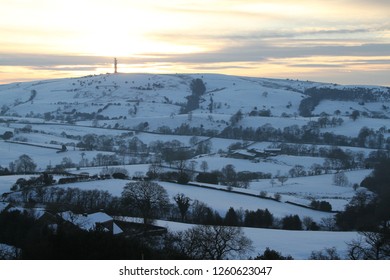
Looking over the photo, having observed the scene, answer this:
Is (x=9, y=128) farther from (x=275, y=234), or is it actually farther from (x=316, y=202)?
(x=275, y=234)

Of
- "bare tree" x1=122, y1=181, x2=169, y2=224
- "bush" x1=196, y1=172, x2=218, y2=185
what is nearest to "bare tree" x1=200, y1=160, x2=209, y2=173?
"bush" x1=196, y1=172, x2=218, y2=185

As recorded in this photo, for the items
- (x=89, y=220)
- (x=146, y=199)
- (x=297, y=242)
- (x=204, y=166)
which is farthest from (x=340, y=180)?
(x=89, y=220)

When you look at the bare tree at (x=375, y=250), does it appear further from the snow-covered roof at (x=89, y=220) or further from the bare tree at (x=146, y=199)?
the bare tree at (x=146, y=199)

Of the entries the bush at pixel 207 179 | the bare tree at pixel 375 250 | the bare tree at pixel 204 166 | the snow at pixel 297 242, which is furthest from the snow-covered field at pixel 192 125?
the bush at pixel 207 179

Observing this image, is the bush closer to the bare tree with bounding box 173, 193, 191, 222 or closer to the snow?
the bare tree with bounding box 173, 193, 191, 222

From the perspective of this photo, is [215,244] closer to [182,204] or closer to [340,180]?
[182,204]

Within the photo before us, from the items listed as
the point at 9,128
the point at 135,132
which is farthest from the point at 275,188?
the point at 9,128
